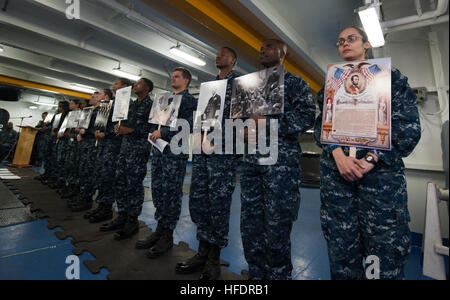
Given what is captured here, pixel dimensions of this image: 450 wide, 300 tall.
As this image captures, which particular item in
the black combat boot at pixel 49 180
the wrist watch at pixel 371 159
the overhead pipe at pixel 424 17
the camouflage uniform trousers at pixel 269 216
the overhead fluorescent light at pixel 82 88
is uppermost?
the overhead fluorescent light at pixel 82 88

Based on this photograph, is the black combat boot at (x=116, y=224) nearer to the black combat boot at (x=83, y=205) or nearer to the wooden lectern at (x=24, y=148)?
the black combat boot at (x=83, y=205)

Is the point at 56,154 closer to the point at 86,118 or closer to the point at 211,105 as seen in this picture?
the point at 86,118

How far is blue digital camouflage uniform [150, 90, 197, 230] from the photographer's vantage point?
6.37 feet

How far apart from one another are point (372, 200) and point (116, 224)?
2542 millimetres

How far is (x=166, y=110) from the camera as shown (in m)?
2.02

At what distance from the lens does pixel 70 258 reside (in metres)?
1.74

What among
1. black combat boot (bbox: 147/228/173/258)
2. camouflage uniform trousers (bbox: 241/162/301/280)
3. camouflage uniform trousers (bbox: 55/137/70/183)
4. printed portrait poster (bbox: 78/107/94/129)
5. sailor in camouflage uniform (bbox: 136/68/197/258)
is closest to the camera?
camouflage uniform trousers (bbox: 241/162/301/280)

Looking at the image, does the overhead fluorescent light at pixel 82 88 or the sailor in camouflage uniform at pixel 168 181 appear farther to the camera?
the overhead fluorescent light at pixel 82 88

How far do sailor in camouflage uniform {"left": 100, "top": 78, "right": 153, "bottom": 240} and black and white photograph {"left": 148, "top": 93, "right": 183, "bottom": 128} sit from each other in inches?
13.2

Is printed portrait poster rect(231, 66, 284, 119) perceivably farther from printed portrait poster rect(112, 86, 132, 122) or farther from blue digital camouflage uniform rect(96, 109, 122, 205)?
blue digital camouflage uniform rect(96, 109, 122, 205)

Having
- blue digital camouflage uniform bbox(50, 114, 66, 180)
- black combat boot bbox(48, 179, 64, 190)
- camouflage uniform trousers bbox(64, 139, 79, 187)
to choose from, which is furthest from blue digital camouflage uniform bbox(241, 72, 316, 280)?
blue digital camouflage uniform bbox(50, 114, 66, 180)

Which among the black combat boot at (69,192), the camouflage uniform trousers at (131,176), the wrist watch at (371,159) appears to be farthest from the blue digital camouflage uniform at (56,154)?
the wrist watch at (371,159)

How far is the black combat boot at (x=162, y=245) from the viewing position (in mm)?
1810

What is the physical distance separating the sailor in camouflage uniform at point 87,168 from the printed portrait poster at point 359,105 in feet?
10.3
